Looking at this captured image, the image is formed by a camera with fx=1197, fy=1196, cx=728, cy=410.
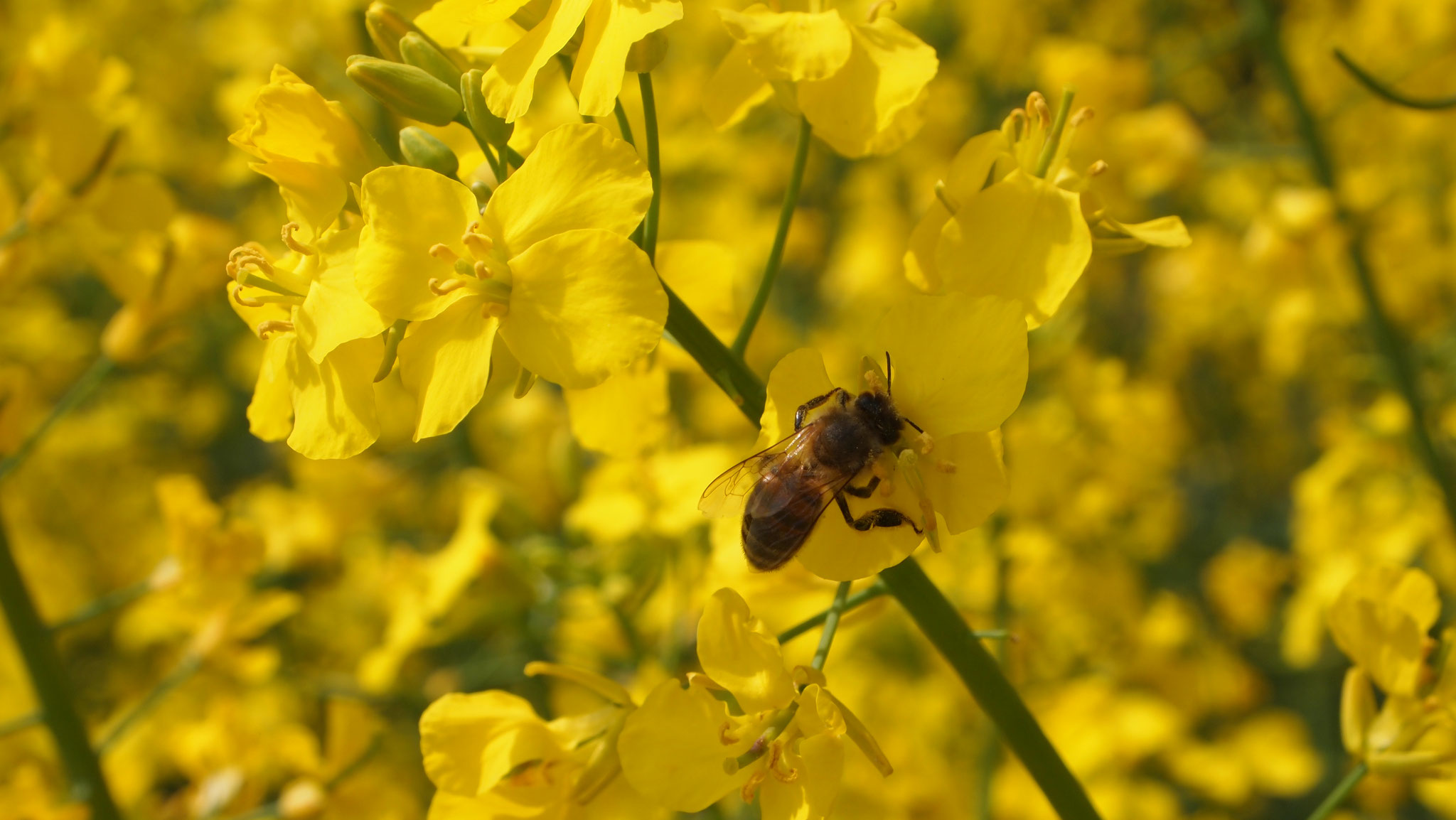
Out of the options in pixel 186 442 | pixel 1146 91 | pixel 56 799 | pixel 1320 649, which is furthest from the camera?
pixel 186 442

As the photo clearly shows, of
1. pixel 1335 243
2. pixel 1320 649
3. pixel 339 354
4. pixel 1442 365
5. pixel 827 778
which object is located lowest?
pixel 1320 649

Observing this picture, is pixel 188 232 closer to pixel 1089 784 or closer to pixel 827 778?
pixel 827 778

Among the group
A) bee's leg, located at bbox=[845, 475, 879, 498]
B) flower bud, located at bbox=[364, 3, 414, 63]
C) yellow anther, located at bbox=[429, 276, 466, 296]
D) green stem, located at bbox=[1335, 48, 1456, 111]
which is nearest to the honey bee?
bee's leg, located at bbox=[845, 475, 879, 498]

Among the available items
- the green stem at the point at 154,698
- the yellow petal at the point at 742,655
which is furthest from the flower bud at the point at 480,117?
the green stem at the point at 154,698

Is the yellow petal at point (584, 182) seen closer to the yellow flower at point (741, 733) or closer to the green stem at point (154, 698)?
the yellow flower at point (741, 733)

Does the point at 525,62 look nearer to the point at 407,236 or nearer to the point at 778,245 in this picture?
the point at 407,236

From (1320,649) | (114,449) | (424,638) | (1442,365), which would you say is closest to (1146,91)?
(1442,365)
